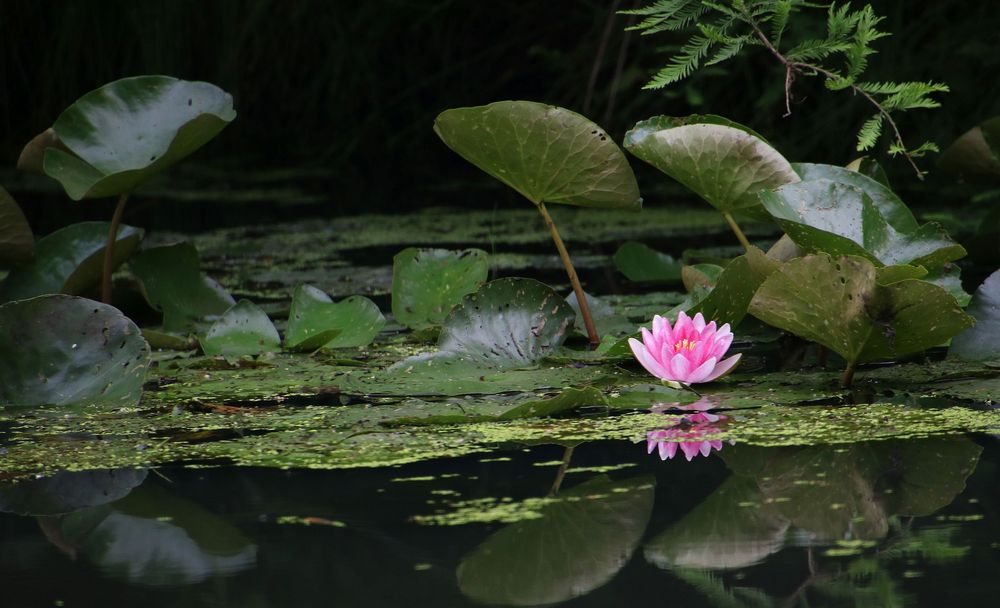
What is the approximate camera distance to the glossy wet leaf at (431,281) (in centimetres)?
205

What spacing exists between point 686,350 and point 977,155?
3.09 ft

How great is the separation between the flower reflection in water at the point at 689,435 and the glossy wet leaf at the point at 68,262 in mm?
984

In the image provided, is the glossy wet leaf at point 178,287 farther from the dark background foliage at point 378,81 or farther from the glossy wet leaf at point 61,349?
the dark background foliage at point 378,81

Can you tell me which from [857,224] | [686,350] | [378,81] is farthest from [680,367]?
[378,81]

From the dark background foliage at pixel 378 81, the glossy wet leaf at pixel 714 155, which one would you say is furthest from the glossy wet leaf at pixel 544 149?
the dark background foliage at pixel 378 81

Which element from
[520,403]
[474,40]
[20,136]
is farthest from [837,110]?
[20,136]

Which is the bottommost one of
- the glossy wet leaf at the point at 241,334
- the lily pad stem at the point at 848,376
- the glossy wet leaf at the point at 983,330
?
the glossy wet leaf at the point at 241,334

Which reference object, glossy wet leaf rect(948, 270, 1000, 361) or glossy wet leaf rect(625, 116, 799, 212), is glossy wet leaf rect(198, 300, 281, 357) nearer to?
glossy wet leaf rect(625, 116, 799, 212)

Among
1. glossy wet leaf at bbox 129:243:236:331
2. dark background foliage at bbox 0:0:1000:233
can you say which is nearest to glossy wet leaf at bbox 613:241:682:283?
glossy wet leaf at bbox 129:243:236:331

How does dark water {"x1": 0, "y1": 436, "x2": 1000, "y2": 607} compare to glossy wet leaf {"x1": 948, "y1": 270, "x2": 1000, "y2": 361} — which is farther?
glossy wet leaf {"x1": 948, "y1": 270, "x2": 1000, "y2": 361}

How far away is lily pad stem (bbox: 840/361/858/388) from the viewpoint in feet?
5.06

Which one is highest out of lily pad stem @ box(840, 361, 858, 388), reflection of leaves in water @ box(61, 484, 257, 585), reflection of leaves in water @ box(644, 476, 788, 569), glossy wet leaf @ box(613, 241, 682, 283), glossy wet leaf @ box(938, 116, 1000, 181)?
glossy wet leaf @ box(938, 116, 1000, 181)

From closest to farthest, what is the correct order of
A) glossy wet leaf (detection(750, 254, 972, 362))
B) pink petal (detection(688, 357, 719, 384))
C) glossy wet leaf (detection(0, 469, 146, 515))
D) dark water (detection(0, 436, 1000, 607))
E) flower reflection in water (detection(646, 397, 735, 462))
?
dark water (detection(0, 436, 1000, 607)), glossy wet leaf (detection(0, 469, 146, 515)), flower reflection in water (detection(646, 397, 735, 462)), glossy wet leaf (detection(750, 254, 972, 362)), pink petal (detection(688, 357, 719, 384))

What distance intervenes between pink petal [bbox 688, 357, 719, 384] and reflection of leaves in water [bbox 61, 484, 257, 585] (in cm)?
62
